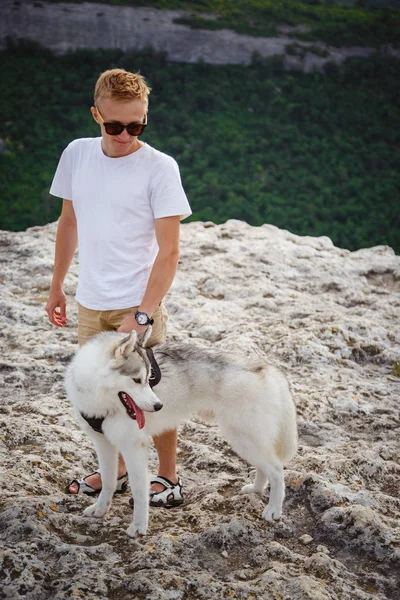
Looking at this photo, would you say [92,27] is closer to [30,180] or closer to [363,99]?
[30,180]

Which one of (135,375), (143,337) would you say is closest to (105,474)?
(135,375)

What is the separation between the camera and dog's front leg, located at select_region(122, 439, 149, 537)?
310 cm

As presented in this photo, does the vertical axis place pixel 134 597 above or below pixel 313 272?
above

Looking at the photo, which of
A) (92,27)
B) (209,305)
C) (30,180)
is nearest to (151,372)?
(209,305)

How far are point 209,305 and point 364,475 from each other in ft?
8.89

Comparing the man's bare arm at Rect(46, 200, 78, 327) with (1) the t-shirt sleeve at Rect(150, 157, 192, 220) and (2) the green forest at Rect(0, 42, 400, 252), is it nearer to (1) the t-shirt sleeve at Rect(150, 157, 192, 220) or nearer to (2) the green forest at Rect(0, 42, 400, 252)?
(1) the t-shirt sleeve at Rect(150, 157, 192, 220)

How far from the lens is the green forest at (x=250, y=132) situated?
2069 centimetres

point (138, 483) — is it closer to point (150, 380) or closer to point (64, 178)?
point (150, 380)

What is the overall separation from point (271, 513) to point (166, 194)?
1707 mm

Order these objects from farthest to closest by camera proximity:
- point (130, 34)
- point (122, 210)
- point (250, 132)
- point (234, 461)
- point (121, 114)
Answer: point (250, 132) → point (130, 34) → point (234, 461) → point (122, 210) → point (121, 114)

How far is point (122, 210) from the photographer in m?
3.06

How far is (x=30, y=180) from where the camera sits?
1988 cm

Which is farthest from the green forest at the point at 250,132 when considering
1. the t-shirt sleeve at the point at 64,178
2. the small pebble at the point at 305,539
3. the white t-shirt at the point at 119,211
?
the small pebble at the point at 305,539

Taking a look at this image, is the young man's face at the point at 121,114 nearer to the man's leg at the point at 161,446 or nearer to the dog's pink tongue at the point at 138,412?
the man's leg at the point at 161,446
